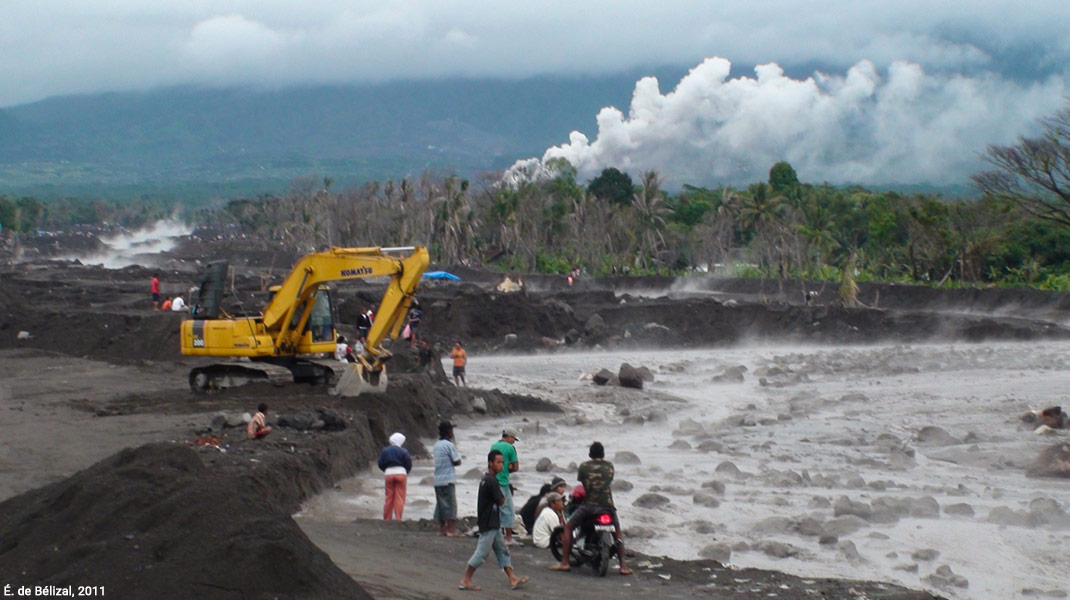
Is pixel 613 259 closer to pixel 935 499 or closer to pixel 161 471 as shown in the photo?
pixel 935 499

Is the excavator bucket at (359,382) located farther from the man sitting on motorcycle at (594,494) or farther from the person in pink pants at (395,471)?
the man sitting on motorcycle at (594,494)

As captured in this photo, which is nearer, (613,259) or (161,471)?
(161,471)

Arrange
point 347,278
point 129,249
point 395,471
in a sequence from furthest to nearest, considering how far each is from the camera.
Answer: point 129,249
point 347,278
point 395,471

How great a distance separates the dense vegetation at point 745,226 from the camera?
5628cm

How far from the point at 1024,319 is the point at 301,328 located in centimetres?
3438

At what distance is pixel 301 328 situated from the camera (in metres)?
23.6

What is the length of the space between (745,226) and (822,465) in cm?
6882

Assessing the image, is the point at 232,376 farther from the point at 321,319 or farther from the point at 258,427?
the point at 258,427

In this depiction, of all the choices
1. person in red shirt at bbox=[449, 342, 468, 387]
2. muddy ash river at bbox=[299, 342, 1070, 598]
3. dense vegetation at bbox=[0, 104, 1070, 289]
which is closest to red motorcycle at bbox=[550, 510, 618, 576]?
muddy ash river at bbox=[299, 342, 1070, 598]


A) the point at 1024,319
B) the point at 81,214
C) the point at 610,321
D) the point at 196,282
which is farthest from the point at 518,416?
the point at 81,214

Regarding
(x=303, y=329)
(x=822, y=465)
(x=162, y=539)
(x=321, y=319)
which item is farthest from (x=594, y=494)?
(x=321, y=319)

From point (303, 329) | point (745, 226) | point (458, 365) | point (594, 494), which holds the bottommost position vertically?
point (458, 365)

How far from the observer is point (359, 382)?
22.8 m

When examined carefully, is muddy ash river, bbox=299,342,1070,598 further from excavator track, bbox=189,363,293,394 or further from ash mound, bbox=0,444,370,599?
ash mound, bbox=0,444,370,599
